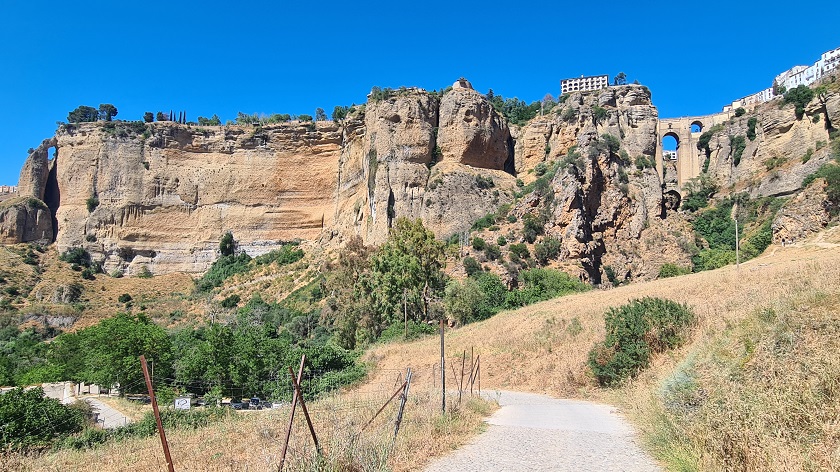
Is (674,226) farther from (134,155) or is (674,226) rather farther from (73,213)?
(73,213)

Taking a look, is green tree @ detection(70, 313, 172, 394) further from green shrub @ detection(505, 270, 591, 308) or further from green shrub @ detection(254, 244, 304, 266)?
green shrub @ detection(254, 244, 304, 266)

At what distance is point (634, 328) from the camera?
14.5 meters

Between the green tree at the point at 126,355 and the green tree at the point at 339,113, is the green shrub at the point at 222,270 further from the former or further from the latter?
the green tree at the point at 126,355

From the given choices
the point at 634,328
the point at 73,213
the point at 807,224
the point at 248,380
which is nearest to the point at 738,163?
the point at 807,224

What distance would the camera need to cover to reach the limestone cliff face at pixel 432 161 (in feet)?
143

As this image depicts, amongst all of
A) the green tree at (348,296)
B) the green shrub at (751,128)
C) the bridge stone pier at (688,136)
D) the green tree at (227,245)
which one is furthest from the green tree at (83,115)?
the green shrub at (751,128)

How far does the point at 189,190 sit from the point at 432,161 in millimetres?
32107

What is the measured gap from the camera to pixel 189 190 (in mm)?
63938

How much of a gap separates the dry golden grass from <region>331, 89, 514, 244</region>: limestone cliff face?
3192 cm

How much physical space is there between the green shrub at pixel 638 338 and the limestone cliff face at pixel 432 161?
27335 millimetres

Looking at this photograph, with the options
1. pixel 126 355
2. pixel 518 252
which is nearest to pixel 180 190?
pixel 126 355

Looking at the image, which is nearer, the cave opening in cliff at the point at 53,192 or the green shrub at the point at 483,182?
the green shrub at the point at 483,182

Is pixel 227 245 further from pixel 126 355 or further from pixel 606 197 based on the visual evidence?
pixel 606 197

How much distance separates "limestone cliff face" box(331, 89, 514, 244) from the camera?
4355 centimetres
